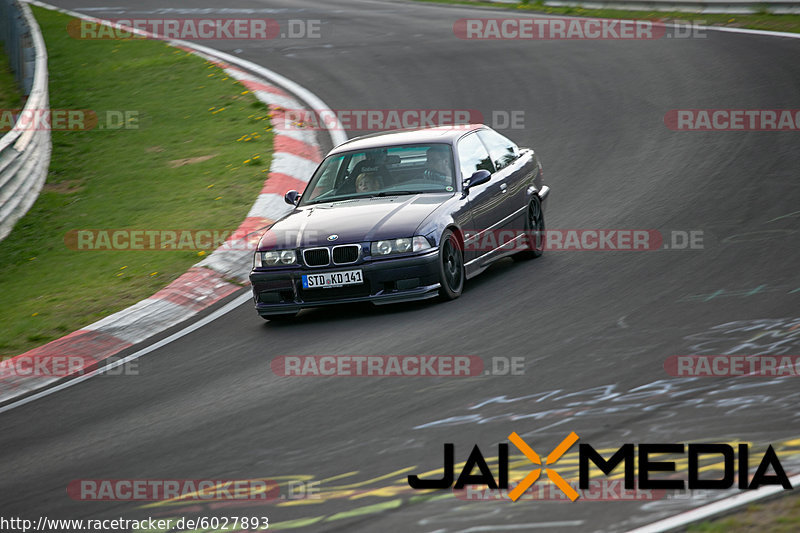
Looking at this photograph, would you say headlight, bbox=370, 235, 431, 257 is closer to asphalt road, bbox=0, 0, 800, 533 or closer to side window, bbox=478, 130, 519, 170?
asphalt road, bbox=0, 0, 800, 533

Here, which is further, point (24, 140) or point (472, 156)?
point (24, 140)

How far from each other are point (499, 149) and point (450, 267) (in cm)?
205

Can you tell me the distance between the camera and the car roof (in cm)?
964

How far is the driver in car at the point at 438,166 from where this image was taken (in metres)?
9.33

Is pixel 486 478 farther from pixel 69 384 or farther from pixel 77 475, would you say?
pixel 69 384

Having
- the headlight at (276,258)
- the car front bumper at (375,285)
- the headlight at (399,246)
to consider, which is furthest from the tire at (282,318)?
the headlight at (399,246)

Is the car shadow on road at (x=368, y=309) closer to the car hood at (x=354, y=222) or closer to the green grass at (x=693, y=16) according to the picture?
the car hood at (x=354, y=222)

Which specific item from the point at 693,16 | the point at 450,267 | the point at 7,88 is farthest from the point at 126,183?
the point at 693,16

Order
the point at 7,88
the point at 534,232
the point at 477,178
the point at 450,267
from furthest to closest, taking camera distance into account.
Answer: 1. the point at 7,88
2. the point at 534,232
3. the point at 477,178
4. the point at 450,267

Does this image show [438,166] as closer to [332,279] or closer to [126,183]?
[332,279]

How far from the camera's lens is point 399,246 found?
8.39 metres

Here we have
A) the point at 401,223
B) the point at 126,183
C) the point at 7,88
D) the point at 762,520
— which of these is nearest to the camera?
the point at 762,520

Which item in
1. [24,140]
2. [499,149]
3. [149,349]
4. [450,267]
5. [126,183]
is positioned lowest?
[149,349]

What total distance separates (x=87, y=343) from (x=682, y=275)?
16.1ft
